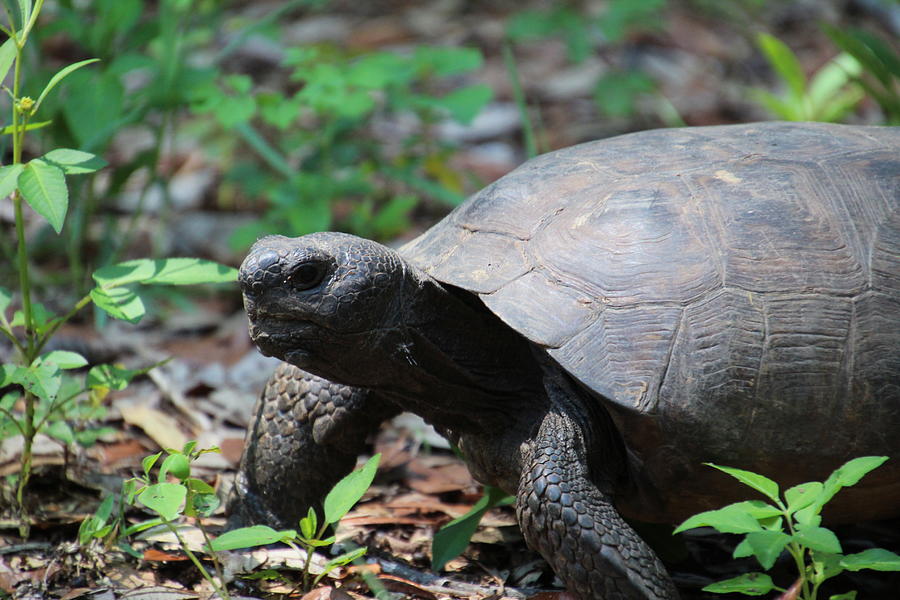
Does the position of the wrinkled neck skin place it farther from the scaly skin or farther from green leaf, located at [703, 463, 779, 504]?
green leaf, located at [703, 463, 779, 504]

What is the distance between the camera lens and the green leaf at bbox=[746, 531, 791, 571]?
94.3 inches

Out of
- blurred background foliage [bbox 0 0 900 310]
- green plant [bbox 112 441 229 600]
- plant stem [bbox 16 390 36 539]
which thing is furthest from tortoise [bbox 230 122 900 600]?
blurred background foliage [bbox 0 0 900 310]

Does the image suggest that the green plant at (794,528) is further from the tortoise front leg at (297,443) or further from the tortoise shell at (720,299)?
the tortoise front leg at (297,443)

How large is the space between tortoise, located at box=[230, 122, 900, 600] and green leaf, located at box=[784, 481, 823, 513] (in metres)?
0.39

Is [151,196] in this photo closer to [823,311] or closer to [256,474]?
[256,474]

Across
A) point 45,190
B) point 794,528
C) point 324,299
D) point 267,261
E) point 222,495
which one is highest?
point 45,190

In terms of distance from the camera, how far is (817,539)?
2.46 metres

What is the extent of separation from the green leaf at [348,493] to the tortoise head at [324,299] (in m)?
0.36

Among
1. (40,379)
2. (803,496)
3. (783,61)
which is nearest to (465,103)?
(783,61)

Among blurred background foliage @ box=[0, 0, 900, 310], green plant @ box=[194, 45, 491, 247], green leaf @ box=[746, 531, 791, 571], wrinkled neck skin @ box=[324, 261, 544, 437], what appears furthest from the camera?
green plant @ box=[194, 45, 491, 247]

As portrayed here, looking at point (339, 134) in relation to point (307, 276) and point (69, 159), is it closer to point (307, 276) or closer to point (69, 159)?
point (69, 159)

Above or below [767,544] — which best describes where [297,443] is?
below

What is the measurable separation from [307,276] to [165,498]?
756 mm

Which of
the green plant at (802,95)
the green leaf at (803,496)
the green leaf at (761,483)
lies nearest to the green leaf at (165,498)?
the green leaf at (761,483)
